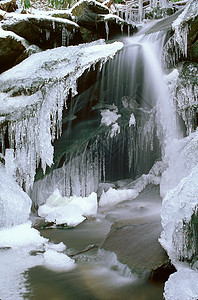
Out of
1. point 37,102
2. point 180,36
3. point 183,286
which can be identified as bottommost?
point 183,286

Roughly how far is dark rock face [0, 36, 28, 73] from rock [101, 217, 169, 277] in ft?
17.0

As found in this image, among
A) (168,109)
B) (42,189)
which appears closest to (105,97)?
(168,109)

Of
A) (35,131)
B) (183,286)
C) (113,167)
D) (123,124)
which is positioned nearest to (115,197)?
(113,167)

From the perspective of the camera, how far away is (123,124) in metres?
7.75

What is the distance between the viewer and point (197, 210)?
8.02 feet

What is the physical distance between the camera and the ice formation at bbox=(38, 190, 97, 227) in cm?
571

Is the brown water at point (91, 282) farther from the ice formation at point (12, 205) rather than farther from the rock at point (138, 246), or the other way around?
the ice formation at point (12, 205)

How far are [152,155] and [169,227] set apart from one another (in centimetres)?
578

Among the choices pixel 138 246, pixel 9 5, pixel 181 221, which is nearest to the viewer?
pixel 181 221

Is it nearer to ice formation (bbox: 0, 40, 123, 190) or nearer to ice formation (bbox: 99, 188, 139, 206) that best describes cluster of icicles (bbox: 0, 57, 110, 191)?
ice formation (bbox: 0, 40, 123, 190)

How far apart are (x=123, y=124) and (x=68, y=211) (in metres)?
3.12

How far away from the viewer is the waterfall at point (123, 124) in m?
6.92

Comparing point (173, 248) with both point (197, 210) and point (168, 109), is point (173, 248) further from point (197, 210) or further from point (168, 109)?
point (168, 109)

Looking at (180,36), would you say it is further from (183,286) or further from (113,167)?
(183,286)
